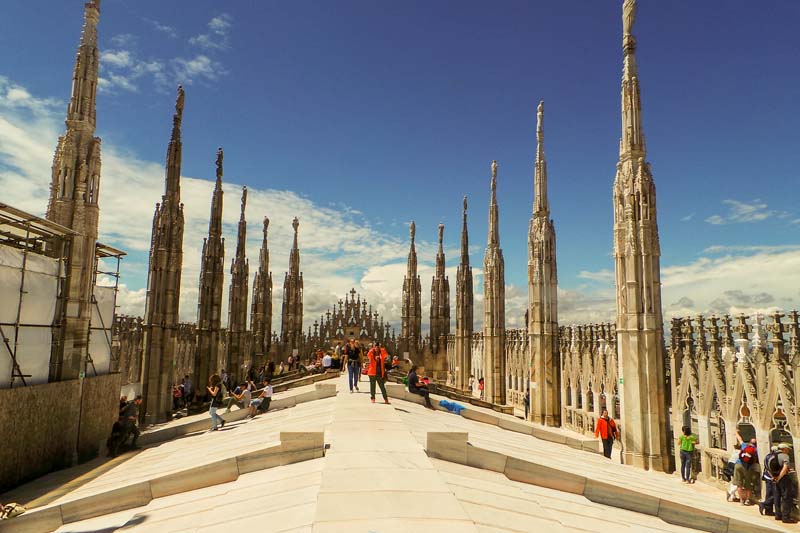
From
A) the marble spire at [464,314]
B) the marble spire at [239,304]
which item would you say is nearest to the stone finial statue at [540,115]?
the marble spire at [464,314]

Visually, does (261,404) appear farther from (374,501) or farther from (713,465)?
(713,465)

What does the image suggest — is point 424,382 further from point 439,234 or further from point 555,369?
point 439,234

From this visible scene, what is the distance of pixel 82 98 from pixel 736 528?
19.7 meters

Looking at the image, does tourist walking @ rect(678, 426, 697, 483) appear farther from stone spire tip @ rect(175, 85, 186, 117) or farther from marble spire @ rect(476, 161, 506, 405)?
stone spire tip @ rect(175, 85, 186, 117)

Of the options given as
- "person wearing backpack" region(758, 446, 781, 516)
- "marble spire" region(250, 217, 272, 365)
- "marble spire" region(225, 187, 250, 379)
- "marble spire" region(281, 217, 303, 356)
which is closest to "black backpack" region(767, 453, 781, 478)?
"person wearing backpack" region(758, 446, 781, 516)

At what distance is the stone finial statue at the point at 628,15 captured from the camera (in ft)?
54.2

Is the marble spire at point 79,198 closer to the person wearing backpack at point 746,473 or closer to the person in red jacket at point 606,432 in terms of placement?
the person in red jacket at point 606,432

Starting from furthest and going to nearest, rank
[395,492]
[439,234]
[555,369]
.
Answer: [439,234]
[555,369]
[395,492]

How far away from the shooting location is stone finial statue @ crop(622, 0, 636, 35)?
651 inches

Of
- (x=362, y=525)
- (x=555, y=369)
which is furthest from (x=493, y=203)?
(x=362, y=525)

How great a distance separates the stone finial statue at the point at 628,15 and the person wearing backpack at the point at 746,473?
13404 millimetres

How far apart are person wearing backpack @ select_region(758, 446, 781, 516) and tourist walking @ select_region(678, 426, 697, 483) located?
243cm

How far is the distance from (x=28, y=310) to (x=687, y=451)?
18.1 m

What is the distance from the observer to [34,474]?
11.5 meters
